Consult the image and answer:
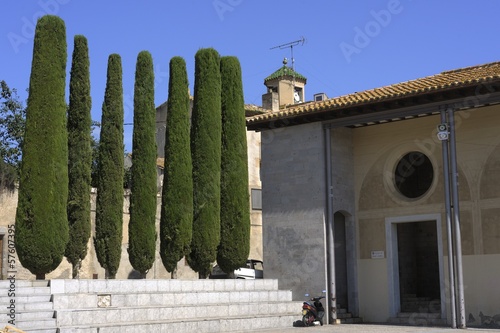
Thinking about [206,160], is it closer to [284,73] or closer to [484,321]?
[484,321]

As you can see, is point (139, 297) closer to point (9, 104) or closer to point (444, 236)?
point (444, 236)

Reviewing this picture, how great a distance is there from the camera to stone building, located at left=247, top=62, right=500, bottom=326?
63.7 feet

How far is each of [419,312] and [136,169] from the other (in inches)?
367

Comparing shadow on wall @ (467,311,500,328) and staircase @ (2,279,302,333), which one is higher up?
staircase @ (2,279,302,333)

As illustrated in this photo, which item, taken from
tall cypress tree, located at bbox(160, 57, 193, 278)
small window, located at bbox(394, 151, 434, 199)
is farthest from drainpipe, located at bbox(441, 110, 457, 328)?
tall cypress tree, located at bbox(160, 57, 193, 278)

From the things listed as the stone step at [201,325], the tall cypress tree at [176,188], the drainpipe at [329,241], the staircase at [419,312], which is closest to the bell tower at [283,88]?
the drainpipe at [329,241]

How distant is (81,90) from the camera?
18.9m

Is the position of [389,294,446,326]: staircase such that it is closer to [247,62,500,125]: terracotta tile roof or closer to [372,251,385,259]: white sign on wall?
[372,251,385,259]: white sign on wall

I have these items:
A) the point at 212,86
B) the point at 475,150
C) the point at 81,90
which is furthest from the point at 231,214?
the point at 475,150

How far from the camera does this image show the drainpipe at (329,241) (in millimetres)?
21016

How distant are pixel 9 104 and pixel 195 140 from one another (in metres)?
17.2

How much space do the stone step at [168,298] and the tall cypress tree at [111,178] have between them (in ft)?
7.96

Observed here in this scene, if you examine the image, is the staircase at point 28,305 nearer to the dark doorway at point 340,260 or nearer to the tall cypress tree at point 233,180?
the tall cypress tree at point 233,180

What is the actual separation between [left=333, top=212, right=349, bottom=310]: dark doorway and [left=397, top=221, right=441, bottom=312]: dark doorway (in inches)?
69.0
